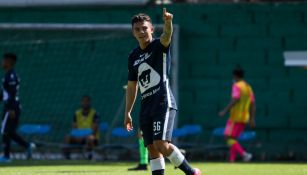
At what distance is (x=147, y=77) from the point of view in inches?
415

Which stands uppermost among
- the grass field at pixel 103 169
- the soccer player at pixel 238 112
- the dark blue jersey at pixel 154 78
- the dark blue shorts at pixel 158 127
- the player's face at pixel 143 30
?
the player's face at pixel 143 30

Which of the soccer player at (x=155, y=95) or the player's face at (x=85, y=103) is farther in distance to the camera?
the player's face at (x=85, y=103)

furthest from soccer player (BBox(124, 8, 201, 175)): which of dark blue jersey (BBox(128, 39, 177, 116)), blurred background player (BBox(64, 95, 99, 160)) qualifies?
blurred background player (BBox(64, 95, 99, 160))

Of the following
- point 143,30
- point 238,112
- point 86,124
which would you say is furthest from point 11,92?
point 143,30

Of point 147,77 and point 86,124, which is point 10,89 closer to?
point 86,124

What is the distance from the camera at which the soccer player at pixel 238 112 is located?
61.7ft

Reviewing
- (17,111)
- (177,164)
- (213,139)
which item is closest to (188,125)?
(213,139)

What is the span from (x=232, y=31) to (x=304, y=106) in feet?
Result: 7.38

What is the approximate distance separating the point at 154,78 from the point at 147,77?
93 mm

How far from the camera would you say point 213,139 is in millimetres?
20312

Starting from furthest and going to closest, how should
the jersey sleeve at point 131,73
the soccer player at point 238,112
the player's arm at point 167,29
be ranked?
the soccer player at point 238,112
the jersey sleeve at point 131,73
the player's arm at point 167,29

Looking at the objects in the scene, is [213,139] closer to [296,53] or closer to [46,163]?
[296,53]

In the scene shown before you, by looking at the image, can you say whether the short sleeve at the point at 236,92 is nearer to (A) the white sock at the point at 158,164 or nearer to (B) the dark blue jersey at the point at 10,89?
(B) the dark blue jersey at the point at 10,89

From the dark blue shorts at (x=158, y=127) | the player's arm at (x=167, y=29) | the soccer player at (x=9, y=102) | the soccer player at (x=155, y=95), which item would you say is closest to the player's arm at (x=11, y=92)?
the soccer player at (x=9, y=102)
